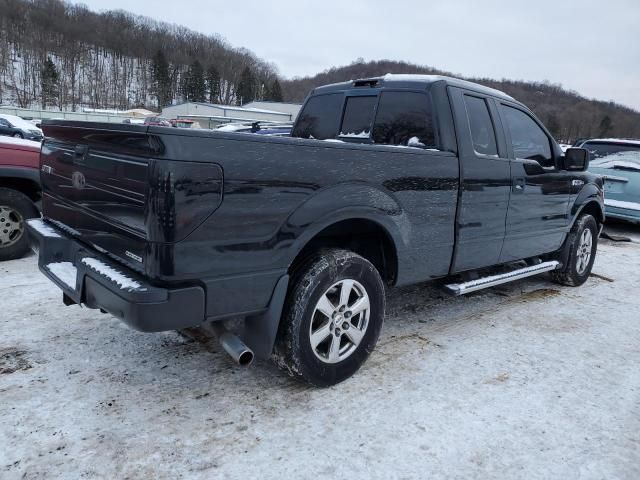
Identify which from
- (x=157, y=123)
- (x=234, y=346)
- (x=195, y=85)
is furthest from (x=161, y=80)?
(x=234, y=346)

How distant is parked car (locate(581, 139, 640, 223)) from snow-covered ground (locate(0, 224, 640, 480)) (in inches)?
221

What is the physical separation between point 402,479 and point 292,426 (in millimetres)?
623

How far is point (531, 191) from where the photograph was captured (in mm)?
4277

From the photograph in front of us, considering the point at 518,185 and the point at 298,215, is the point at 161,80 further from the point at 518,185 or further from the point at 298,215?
the point at 298,215

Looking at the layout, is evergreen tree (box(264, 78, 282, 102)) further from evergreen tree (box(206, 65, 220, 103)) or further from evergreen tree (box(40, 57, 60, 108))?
evergreen tree (box(40, 57, 60, 108))

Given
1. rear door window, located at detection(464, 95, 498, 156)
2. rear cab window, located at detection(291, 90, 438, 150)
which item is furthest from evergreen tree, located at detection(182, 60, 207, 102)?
rear door window, located at detection(464, 95, 498, 156)

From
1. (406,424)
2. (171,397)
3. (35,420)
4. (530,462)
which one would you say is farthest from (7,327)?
(530,462)

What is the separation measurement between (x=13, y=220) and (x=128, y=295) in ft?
12.0

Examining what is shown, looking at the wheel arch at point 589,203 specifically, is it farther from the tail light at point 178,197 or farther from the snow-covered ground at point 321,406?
the tail light at point 178,197

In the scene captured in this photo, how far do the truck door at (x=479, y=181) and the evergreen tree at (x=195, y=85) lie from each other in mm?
119586

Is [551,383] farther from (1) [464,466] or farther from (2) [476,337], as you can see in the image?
(1) [464,466]

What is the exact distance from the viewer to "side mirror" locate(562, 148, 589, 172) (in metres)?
4.66

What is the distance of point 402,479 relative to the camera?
2.14m

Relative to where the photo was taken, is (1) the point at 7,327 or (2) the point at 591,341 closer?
(1) the point at 7,327
